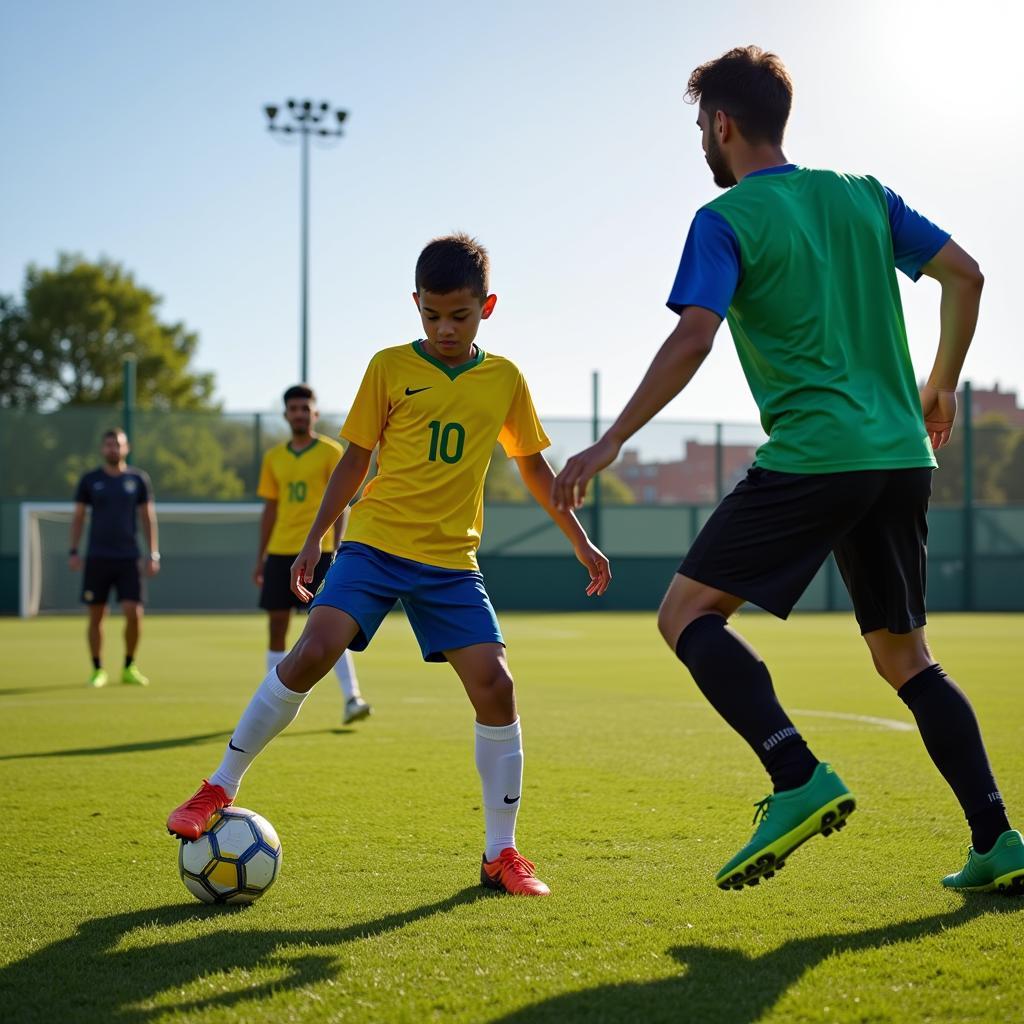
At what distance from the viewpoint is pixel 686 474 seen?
3033 centimetres

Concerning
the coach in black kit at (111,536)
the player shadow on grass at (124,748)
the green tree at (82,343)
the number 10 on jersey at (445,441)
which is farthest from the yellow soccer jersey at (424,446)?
the green tree at (82,343)

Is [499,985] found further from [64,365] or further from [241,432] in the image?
[64,365]

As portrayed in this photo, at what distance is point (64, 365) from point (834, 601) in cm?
3258

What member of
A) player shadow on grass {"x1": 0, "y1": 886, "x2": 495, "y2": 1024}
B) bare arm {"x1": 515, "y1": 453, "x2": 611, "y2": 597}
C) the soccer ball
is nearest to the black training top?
bare arm {"x1": 515, "y1": 453, "x2": 611, "y2": 597}

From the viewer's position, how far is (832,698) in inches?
379

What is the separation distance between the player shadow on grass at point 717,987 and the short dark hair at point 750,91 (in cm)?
A: 203

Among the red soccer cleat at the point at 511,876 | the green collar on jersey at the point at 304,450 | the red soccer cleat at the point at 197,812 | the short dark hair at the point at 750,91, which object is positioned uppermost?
the short dark hair at the point at 750,91

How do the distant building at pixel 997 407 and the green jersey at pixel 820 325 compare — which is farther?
the distant building at pixel 997 407

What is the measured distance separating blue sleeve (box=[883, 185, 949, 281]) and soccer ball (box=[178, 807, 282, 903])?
242 cm

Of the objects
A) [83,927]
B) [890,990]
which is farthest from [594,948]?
[83,927]

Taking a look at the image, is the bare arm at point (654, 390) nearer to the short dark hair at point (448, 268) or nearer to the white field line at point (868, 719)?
the short dark hair at point (448, 268)

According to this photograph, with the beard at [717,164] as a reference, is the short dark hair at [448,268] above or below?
below

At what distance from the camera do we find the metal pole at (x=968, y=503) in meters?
31.3

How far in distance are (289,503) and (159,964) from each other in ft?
19.6
